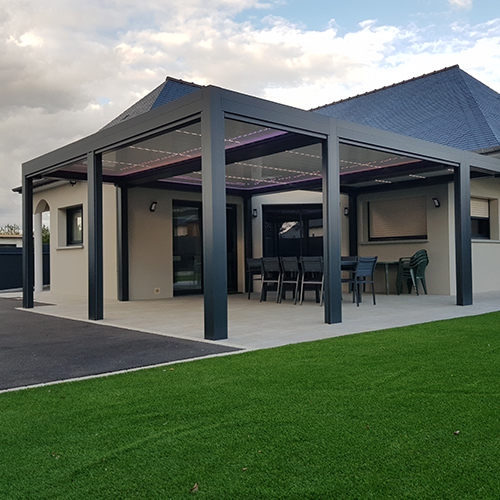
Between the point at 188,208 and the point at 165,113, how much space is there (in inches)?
254

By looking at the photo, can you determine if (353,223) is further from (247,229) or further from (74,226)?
(74,226)

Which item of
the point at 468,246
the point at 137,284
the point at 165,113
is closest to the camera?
the point at 165,113

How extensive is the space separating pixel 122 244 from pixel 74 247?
2.61 m

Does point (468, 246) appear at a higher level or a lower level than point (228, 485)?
higher

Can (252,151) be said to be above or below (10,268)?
above

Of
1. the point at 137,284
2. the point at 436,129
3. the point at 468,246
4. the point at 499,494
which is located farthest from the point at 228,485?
A: the point at 436,129

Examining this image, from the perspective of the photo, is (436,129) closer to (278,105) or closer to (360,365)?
(278,105)

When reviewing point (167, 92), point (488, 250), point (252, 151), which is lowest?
point (488, 250)

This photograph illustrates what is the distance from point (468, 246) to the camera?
929cm

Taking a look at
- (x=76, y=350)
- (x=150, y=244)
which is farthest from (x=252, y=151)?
(x=150, y=244)

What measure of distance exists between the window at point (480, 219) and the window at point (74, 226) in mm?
9690

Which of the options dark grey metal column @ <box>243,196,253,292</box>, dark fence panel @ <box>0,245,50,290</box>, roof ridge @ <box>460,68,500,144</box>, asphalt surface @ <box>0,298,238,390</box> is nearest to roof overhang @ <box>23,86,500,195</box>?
dark grey metal column @ <box>243,196,253,292</box>

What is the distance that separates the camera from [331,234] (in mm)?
6996

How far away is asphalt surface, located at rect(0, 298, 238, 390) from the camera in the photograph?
4270mm
